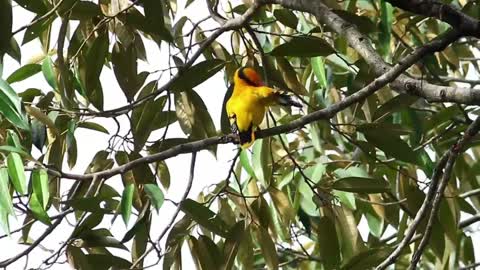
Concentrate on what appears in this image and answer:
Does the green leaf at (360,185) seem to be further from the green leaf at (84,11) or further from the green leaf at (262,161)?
the green leaf at (84,11)

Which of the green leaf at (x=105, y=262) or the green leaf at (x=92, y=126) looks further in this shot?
the green leaf at (x=92, y=126)

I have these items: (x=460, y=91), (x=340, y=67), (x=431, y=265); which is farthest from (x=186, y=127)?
(x=431, y=265)

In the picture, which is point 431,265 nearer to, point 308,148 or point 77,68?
point 308,148

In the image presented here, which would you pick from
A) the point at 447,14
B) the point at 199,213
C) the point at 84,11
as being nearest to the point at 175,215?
the point at 199,213

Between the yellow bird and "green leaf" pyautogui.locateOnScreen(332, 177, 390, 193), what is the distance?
198mm

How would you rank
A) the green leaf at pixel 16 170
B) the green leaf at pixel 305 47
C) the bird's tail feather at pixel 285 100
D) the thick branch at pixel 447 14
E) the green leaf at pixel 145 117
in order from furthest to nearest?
the green leaf at pixel 145 117 → the green leaf at pixel 305 47 → the bird's tail feather at pixel 285 100 → the green leaf at pixel 16 170 → the thick branch at pixel 447 14

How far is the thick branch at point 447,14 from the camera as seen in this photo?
1.17m

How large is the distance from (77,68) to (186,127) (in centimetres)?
26

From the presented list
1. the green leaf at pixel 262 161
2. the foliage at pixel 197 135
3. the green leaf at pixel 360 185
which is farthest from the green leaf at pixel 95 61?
the green leaf at pixel 360 185

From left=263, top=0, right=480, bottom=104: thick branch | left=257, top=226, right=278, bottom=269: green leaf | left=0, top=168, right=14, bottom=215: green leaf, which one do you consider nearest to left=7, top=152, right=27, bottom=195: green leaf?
left=0, top=168, right=14, bottom=215: green leaf

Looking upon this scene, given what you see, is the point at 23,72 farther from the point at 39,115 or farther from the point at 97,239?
the point at 97,239

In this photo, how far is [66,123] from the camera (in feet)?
5.98

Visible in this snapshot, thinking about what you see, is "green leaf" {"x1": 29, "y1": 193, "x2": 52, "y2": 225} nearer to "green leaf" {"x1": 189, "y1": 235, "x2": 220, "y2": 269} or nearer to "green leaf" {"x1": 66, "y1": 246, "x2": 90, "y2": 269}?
"green leaf" {"x1": 66, "y1": 246, "x2": 90, "y2": 269}

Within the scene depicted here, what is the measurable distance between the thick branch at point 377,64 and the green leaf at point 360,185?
0.35 m
